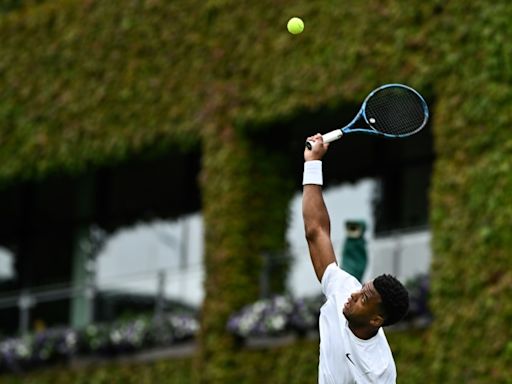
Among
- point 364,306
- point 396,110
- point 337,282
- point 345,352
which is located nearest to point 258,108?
point 396,110

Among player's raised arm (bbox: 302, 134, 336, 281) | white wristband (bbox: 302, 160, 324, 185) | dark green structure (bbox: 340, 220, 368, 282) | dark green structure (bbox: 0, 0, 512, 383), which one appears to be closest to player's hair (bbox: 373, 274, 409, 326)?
player's raised arm (bbox: 302, 134, 336, 281)

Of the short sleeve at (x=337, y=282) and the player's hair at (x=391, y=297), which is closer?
the player's hair at (x=391, y=297)

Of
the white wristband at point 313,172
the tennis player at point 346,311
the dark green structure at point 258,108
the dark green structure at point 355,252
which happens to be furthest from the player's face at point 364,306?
the dark green structure at point 258,108

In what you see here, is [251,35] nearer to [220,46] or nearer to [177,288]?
[220,46]

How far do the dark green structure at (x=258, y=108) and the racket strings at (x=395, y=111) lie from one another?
5.77m

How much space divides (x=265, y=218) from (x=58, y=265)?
19.1ft

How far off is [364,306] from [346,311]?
12 cm

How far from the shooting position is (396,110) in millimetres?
9977

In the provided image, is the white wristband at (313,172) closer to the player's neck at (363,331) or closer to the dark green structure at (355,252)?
the player's neck at (363,331)

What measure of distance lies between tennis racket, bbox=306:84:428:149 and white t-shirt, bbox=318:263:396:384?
4.72 feet

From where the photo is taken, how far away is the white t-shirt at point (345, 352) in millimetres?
8508

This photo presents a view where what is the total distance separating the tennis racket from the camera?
388 inches

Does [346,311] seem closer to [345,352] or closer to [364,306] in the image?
[364,306]

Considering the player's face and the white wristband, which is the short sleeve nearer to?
the player's face
